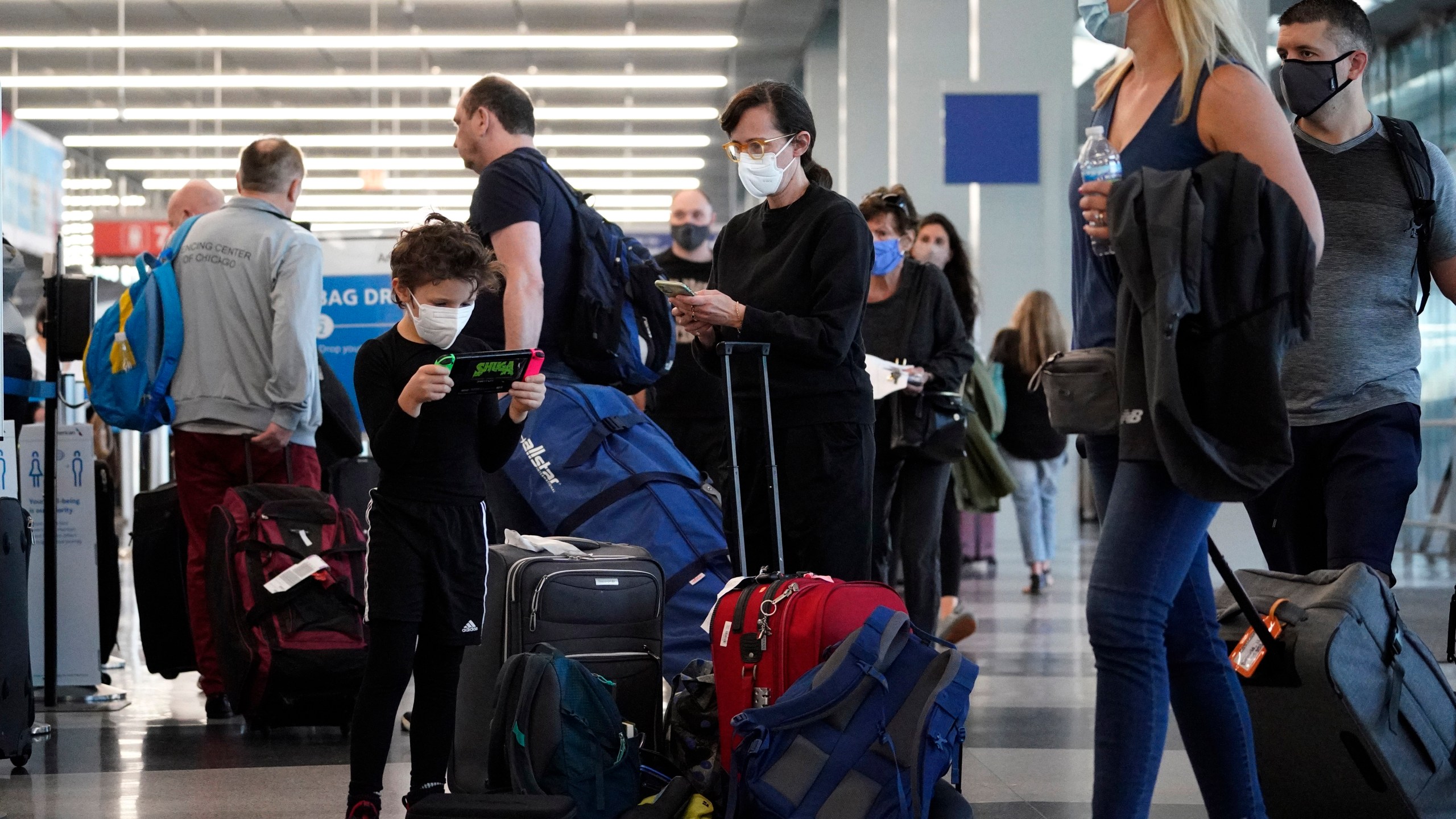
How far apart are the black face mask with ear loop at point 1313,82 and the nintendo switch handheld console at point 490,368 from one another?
162 cm

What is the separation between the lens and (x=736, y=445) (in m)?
3.10

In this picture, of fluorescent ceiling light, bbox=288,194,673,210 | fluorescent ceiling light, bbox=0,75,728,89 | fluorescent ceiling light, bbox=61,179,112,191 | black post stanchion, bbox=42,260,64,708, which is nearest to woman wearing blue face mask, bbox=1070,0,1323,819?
black post stanchion, bbox=42,260,64,708

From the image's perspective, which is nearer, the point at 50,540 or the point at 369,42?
the point at 50,540

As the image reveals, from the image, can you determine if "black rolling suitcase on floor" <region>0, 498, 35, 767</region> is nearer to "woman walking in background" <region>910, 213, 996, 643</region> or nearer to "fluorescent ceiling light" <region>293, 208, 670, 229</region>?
"woman walking in background" <region>910, 213, 996, 643</region>

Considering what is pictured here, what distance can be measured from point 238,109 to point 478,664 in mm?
13096

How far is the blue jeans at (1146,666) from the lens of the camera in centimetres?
217

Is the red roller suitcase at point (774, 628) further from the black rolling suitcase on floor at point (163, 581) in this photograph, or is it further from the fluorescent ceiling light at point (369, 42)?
the fluorescent ceiling light at point (369, 42)

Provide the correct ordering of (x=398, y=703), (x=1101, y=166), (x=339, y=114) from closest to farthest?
1. (x=1101, y=166)
2. (x=398, y=703)
3. (x=339, y=114)

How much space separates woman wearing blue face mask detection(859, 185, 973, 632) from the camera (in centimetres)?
465

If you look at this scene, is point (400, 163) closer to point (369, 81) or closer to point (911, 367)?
point (369, 81)

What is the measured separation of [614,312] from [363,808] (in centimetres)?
151

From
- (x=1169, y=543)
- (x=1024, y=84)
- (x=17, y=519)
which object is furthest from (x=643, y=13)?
(x=1169, y=543)

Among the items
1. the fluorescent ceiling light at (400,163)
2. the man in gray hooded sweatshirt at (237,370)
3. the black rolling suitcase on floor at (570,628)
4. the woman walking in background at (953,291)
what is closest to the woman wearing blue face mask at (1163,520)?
the black rolling suitcase on floor at (570,628)

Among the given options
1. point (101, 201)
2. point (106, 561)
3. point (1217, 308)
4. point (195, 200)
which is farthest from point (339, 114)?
point (1217, 308)
